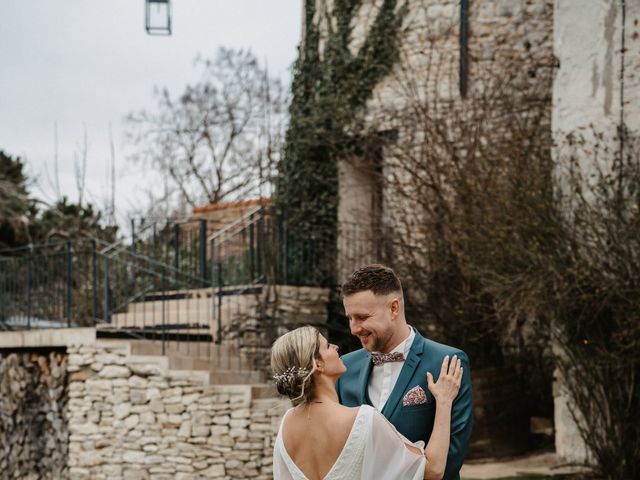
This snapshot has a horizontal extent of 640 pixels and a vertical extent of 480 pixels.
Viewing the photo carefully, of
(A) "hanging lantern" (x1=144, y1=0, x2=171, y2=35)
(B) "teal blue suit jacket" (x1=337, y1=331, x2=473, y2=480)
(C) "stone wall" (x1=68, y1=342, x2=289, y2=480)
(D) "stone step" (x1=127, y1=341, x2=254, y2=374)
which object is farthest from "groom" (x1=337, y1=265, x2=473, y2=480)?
(A) "hanging lantern" (x1=144, y1=0, x2=171, y2=35)

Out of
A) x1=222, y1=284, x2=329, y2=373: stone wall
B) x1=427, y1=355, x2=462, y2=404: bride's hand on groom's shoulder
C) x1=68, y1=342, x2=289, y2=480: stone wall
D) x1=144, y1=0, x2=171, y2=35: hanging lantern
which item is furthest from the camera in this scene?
x1=222, y1=284, x2=329, y2=373: stone wall

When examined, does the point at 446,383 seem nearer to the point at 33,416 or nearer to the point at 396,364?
the point at 396,364

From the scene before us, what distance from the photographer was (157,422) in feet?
35.8

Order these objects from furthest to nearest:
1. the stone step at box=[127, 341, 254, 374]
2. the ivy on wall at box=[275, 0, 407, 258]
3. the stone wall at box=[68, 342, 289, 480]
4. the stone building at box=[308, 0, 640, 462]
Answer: the ivy on wall at box=[275, 0, 407, 258] → the stone building at box=[308, 0, 640, 462] → the stone step at box=[127, 341, 254, 374] → the stone wall at box=[68, 342, 289, 480]

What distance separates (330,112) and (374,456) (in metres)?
10.9

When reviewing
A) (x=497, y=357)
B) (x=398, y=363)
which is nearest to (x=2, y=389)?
(x=497, y=357)

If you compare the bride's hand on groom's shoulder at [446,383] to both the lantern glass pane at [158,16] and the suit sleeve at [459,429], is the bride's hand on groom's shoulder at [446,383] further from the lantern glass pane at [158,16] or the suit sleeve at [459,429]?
the lantern glass pane at [158,16]

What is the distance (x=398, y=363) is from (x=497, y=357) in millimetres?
8861

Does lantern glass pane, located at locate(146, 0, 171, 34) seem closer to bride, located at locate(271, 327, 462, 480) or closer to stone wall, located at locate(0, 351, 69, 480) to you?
stone wall, located at locate(0, 351, 69, 480)

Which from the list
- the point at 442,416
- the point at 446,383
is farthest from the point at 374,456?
the point at 446,383

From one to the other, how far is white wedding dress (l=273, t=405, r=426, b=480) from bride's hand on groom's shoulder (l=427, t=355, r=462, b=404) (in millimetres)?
239

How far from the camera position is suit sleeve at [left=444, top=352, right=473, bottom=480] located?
352 centimetres

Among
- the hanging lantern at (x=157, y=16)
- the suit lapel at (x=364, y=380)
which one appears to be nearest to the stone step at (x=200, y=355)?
the hanging lantern at (x=157, y=16)

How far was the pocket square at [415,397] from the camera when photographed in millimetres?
3541
